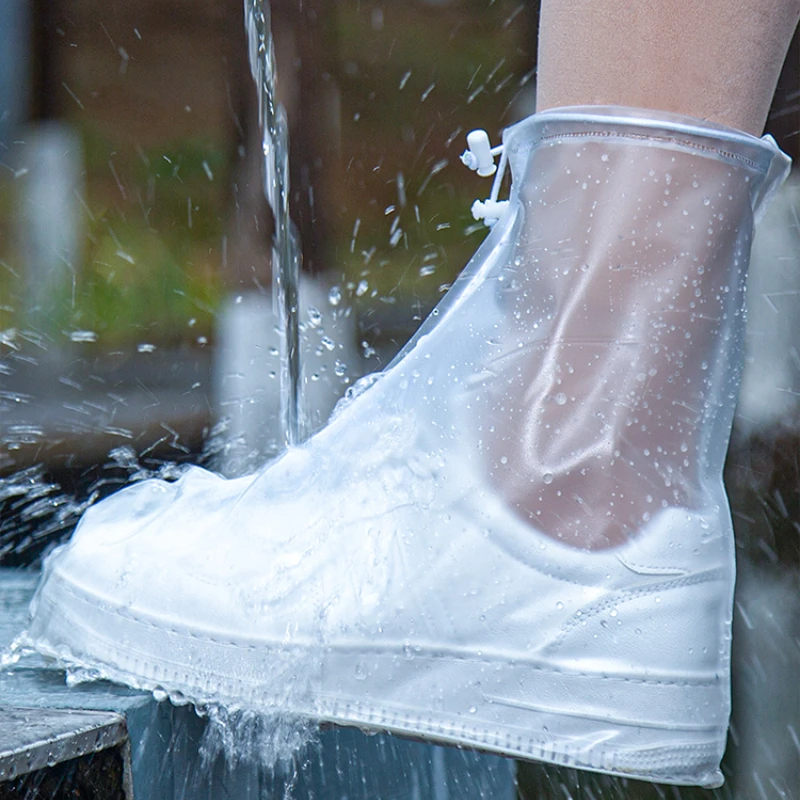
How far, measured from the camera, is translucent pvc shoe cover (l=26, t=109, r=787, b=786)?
59cm

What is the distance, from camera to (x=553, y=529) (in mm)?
605

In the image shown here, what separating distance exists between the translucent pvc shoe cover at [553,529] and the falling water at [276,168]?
50.9 inches

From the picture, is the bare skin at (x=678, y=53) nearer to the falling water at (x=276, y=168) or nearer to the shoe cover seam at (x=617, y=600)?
the shoe cover seam at (x=617, y=600)

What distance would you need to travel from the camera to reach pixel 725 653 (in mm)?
627

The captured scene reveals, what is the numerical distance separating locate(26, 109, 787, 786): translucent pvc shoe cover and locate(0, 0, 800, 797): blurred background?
120cm

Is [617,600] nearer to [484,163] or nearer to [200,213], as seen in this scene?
[484,163]

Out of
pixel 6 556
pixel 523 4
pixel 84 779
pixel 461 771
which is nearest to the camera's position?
pixel 84 779

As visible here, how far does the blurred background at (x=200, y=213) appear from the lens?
2.49 m

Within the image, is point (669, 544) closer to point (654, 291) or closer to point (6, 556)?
point (654, 291)

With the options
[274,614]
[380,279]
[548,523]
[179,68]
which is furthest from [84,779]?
[179,68]

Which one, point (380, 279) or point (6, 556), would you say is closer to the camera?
point (6, 556)

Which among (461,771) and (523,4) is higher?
(523,4)

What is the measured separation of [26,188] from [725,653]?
3091 mm

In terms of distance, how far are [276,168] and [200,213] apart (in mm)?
467
